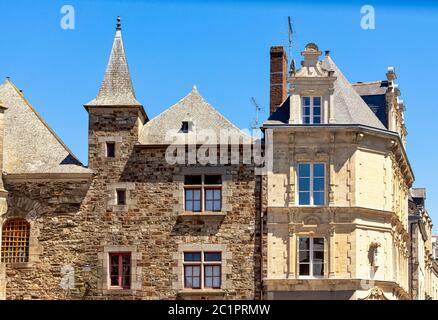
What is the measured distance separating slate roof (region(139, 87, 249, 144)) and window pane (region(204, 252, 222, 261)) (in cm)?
391

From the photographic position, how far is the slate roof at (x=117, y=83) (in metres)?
36.3

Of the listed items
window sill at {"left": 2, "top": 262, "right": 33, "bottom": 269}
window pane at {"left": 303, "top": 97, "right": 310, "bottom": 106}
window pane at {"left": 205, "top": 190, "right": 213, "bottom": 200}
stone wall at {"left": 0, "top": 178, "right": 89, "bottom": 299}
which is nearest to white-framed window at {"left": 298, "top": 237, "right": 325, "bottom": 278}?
window pane at {"left": 205, "top": 190, "right": 213, "bottom": 200}

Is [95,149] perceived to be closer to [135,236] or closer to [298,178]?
[135,236]

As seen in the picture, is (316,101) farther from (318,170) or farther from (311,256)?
(311,256)

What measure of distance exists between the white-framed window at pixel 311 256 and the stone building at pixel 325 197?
3cm

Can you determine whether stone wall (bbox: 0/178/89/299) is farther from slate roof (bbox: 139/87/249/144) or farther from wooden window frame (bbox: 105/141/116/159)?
slate roof (bbox: 139/87/249/144)

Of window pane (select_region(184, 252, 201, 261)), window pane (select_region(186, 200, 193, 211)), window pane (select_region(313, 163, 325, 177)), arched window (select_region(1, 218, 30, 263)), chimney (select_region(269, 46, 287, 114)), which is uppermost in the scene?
chimney (select_region(269, 46, 287, 114))

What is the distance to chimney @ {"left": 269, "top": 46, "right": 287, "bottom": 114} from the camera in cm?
3775

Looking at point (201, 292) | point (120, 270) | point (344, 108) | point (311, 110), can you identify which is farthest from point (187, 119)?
point (201, 292)

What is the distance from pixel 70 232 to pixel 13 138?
4.24 meters

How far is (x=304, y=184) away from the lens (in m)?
36.1
